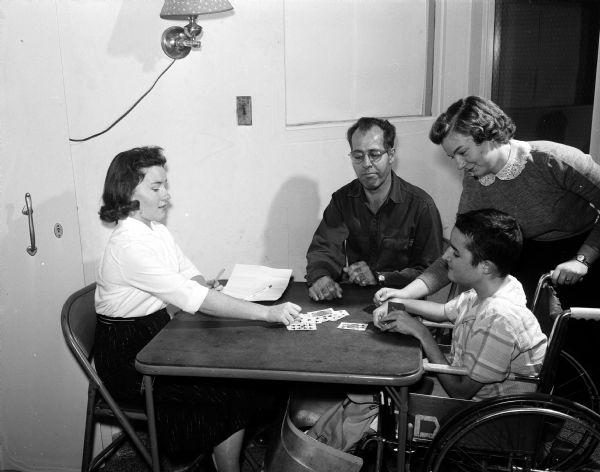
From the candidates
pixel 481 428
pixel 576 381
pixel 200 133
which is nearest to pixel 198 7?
pixel 200 133

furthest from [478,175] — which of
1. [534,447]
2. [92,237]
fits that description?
[92,237]

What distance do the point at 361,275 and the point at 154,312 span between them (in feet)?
2.97

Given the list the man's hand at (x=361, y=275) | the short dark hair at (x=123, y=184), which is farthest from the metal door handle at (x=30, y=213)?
the man's hand at (x=361, y=275)

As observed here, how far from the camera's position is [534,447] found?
199cm

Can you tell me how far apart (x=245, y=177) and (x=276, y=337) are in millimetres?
1368

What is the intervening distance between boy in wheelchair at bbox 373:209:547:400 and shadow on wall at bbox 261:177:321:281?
1284mm

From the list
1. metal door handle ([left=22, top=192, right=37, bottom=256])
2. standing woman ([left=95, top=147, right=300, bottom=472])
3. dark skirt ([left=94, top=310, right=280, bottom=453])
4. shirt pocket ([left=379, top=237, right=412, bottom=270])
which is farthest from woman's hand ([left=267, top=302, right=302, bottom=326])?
metal door handle ([left=22, top=192, right=37, bottom=256])

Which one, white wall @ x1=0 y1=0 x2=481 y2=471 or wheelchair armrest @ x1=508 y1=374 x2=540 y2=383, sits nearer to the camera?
wheelchair armrest @ x1=508 y1=374 x2=540 y2=383

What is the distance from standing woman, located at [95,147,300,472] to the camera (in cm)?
229

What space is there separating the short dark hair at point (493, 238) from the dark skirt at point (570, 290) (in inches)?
17.9

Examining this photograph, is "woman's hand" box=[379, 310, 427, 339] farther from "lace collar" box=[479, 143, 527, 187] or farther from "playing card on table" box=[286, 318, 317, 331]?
"lace collar" box=[479, 143, 527, 187]

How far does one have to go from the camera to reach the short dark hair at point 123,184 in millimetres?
2404

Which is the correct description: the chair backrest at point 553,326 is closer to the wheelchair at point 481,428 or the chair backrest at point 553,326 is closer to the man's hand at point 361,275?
the wheelchair at point 481,428

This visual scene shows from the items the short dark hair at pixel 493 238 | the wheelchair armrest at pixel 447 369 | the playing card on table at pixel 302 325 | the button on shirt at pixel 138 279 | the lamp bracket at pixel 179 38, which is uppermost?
the lamp bracket at pixel 179 38
